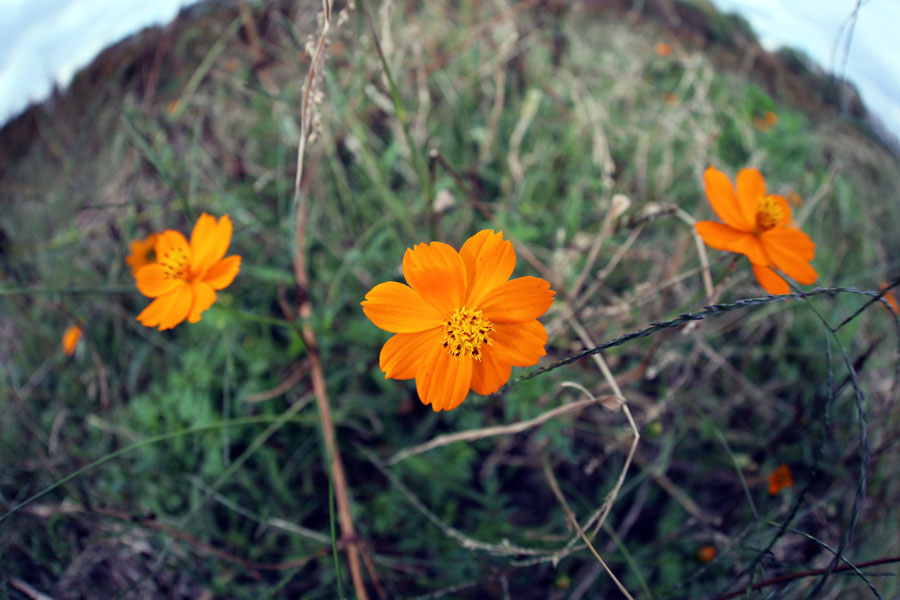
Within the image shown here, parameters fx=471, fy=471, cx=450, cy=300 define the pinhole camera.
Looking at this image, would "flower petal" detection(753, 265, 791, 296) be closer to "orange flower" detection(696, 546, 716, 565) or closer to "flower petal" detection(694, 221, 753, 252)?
"flower petal" detection(694, 221, 753, 252)

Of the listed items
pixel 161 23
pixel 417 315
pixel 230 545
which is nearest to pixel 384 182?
pixel 417 315

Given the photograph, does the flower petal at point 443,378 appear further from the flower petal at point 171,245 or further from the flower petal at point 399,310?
the flower petal at point 171,245

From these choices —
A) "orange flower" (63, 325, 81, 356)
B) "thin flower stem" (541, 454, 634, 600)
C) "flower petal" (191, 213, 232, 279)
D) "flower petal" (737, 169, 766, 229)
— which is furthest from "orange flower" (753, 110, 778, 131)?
"orange flower" (63, 325, 81, 356)

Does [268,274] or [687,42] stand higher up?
[687,42]

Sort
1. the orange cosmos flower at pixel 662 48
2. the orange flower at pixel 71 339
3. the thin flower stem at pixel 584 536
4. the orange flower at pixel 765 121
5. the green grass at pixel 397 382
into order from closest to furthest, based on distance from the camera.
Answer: the thin flower stem at pixel 584 536 < the green grass at pixel 397 382 < the orange flower at pixel 71 339 < the orange flower at pixel 765 121 < the orange cosmos flower at pixel 662 48

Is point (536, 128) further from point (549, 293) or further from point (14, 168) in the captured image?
point (14, 168)

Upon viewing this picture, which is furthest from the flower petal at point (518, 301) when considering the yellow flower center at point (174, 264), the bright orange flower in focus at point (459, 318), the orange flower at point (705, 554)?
the orange flower at point (705, 554)
